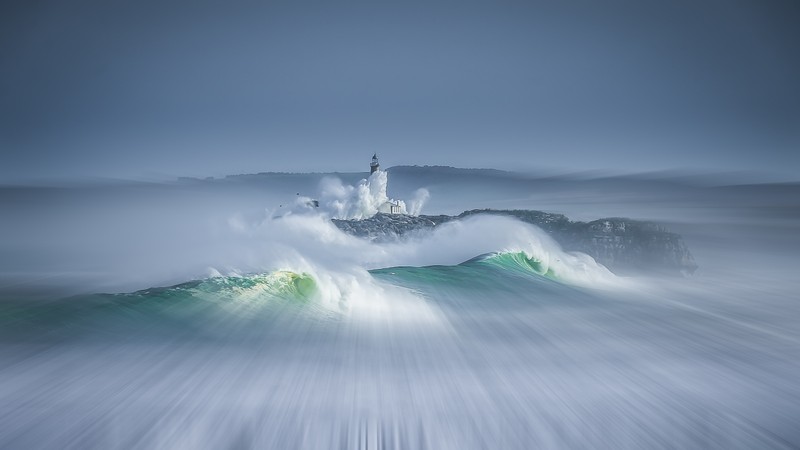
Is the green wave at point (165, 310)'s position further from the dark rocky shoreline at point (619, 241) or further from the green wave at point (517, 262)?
the dark rocky shoreline at point (619, 241)

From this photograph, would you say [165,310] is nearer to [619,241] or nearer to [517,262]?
[517,262]

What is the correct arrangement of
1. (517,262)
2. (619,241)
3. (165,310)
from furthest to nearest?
(619,241) < (517,262) < (165,310)

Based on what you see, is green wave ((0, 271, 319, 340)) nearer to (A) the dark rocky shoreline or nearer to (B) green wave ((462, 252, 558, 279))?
(B) green wave ((462, 252, 558, 279))

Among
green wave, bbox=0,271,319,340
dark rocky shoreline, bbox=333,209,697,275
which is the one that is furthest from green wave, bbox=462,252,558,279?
dark rocky shoreline, bbox=333,209,697,275

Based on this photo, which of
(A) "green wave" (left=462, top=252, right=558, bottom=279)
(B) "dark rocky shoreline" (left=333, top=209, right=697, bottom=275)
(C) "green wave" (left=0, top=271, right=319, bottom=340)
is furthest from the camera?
(B) "dark rocky shoreline" (left=333, top=209, right=697, bottom=275)

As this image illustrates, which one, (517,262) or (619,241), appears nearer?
(517,262)

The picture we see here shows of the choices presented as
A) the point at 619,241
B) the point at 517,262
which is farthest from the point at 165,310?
the point at 619,241

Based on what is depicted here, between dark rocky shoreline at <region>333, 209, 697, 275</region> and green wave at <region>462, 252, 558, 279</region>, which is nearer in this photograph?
green wave at <region>462, 252, 558, 279</region>

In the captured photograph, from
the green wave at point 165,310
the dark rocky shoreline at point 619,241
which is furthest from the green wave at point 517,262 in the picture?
the dark rocky shoreline at point 619,241

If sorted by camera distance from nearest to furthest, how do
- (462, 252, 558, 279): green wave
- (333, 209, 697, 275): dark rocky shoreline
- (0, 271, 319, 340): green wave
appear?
(0, 271, 319, 340): green wave
(462, 252, 558, 279): green wave
(333, 209, 697, 275): dark rocky shoreline

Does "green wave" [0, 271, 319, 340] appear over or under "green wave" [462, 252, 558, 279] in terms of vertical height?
over

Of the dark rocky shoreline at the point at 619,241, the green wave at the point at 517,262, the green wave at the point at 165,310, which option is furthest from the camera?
the dark rocky shoreline at the point at 619,241
